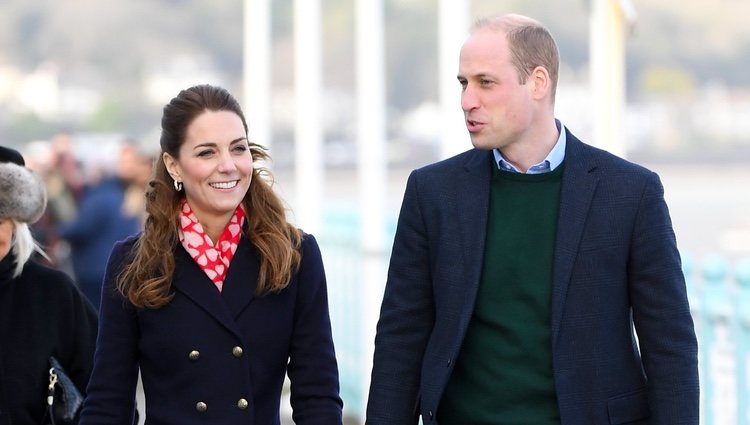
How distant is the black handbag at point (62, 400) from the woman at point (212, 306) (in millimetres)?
262

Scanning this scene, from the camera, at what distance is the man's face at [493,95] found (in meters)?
3.61

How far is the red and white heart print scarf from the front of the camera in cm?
382

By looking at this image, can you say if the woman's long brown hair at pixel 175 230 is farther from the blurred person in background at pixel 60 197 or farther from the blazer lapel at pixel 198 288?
the blurred person in background at pixel 60 197

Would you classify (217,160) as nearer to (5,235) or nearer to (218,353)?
(218,353)

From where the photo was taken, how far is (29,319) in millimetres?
4148

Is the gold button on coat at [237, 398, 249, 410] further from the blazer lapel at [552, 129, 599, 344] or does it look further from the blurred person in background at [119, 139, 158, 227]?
the blurred person in background at [119, 139, 158, 227]

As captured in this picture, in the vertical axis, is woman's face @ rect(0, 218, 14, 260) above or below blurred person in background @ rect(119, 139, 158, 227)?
below

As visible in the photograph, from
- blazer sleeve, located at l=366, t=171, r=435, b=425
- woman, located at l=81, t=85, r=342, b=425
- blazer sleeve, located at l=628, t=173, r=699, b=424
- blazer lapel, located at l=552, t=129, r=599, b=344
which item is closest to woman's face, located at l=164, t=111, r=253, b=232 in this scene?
woman, located at l=81, t=85, r=342, b=425

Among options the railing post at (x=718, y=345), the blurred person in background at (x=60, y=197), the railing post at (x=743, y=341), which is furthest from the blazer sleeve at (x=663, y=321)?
the blurred person in background at (x=60, y=197)

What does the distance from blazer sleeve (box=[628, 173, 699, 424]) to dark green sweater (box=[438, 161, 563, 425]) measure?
22 cm

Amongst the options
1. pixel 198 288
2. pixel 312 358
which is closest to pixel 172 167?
pixel 198 288

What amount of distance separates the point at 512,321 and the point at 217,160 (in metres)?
0.83

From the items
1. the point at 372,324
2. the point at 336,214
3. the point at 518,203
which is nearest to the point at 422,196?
the point at 518,203

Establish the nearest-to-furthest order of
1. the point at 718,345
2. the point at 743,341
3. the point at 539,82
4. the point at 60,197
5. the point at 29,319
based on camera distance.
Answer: the point at 539,82 < the point at 29,319 < the point at 743,341 < the point at 718,345 < the point at 60,197
